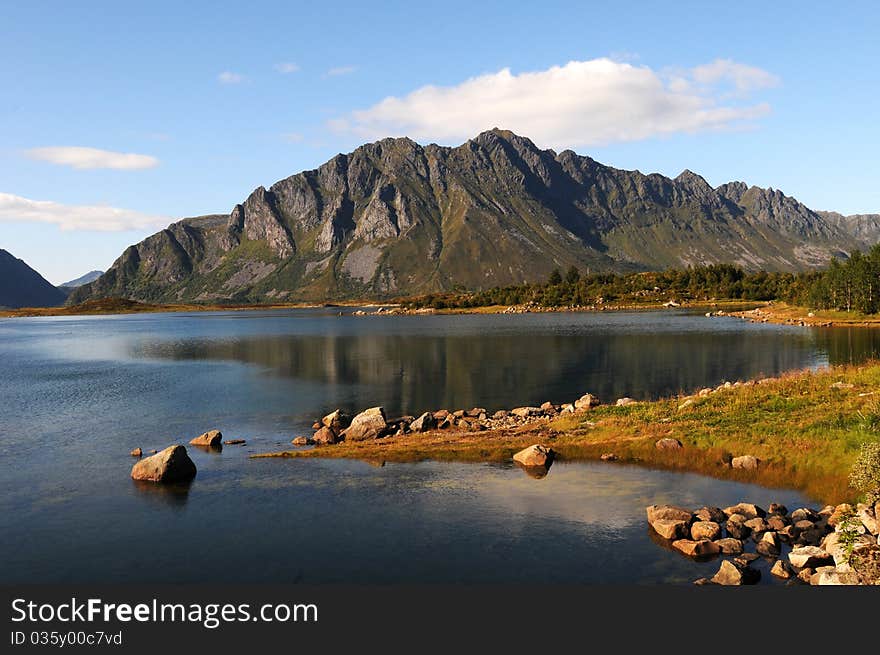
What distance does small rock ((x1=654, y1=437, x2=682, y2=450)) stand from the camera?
48250 millimetres

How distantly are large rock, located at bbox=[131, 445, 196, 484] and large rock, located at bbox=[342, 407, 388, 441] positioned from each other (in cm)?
1535

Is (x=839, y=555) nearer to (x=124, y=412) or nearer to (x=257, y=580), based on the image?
(x=257, y=580)

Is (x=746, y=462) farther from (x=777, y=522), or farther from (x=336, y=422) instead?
(x=336, y=422)

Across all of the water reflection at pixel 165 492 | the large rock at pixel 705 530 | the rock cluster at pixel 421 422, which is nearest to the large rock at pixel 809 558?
the large rock at pixel 705 530

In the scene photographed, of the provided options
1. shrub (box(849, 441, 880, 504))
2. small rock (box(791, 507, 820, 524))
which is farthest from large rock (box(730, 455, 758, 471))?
shrub (box(849, 441, 880, 504))

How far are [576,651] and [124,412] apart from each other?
72.3m

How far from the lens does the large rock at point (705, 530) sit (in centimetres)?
3130

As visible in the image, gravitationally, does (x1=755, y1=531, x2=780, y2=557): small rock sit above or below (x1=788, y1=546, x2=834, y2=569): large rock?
below

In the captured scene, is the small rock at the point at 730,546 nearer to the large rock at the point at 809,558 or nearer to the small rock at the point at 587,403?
the large rock at the point at 809,558

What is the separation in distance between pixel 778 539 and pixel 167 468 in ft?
138

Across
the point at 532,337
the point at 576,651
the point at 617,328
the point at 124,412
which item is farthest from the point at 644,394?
the point at 617,328

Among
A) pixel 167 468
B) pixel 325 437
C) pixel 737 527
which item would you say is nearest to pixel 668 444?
pixel 737 527

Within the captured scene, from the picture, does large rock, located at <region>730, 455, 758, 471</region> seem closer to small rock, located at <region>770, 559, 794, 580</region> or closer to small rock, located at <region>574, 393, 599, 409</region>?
small rock, located at <region>770, 559, 794, 580</region>

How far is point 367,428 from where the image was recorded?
58.8 metres
